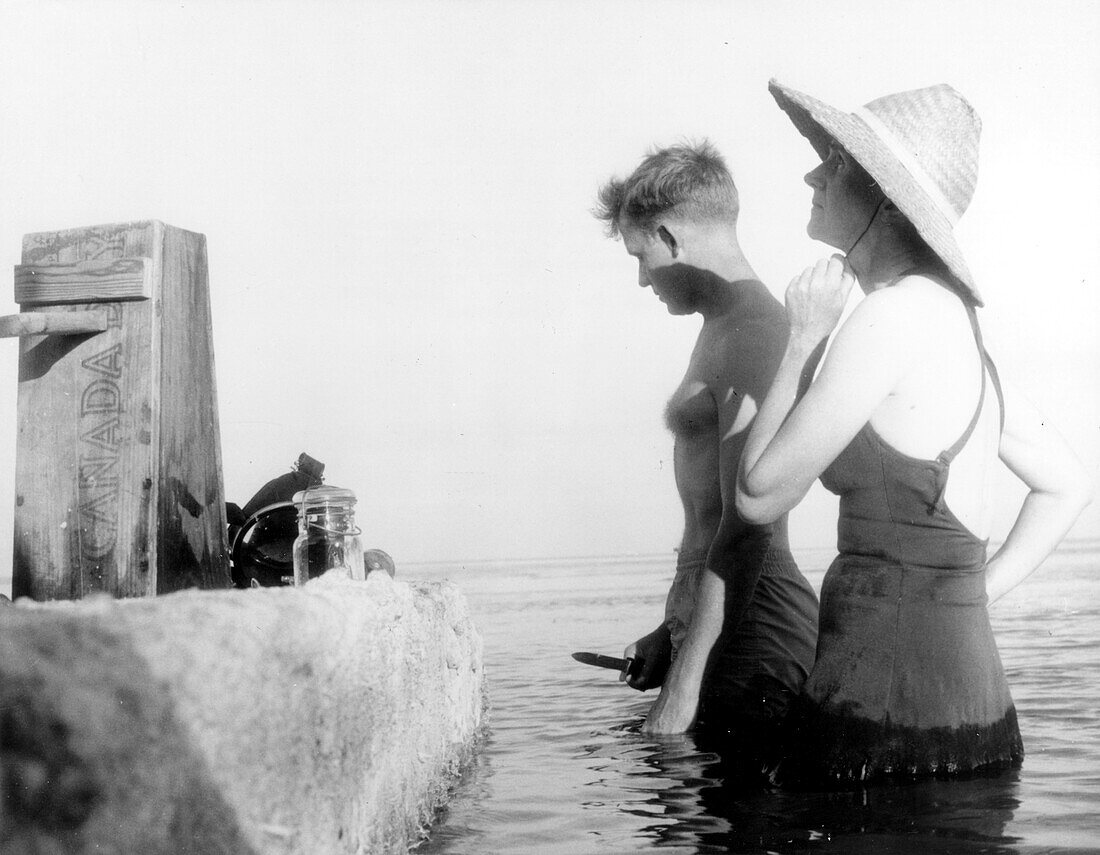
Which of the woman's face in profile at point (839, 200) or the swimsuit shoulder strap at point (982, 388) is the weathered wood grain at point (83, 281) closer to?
the woman's face in profile at point (839, 200)

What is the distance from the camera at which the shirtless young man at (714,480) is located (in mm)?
3547

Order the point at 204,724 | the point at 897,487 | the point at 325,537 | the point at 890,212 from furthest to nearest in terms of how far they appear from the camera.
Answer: the point at 325,537, the point at 890,212, the point at 897,487, the point at 204,724

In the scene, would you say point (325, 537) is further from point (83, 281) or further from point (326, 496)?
point (83, 281)

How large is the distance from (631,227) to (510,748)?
2.01m

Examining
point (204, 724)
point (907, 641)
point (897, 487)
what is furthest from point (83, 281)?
point (907, 641)

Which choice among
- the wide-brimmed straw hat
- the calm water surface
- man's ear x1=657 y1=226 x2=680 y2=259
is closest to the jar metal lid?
the calm water surface

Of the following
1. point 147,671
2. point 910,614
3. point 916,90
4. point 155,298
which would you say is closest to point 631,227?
point 916,90

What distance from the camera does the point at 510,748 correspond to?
4348 millimetres

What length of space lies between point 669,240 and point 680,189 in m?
0.18

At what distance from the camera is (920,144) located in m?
2.83

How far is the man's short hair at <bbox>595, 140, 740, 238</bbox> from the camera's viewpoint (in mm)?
4047

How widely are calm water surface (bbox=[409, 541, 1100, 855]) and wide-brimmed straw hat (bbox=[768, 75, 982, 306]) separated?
3.97 ft

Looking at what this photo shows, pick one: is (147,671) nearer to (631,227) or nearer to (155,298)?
(155,298)

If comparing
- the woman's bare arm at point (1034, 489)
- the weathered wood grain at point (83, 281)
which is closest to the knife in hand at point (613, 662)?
the woman's bare arm at point (1034, 489)
